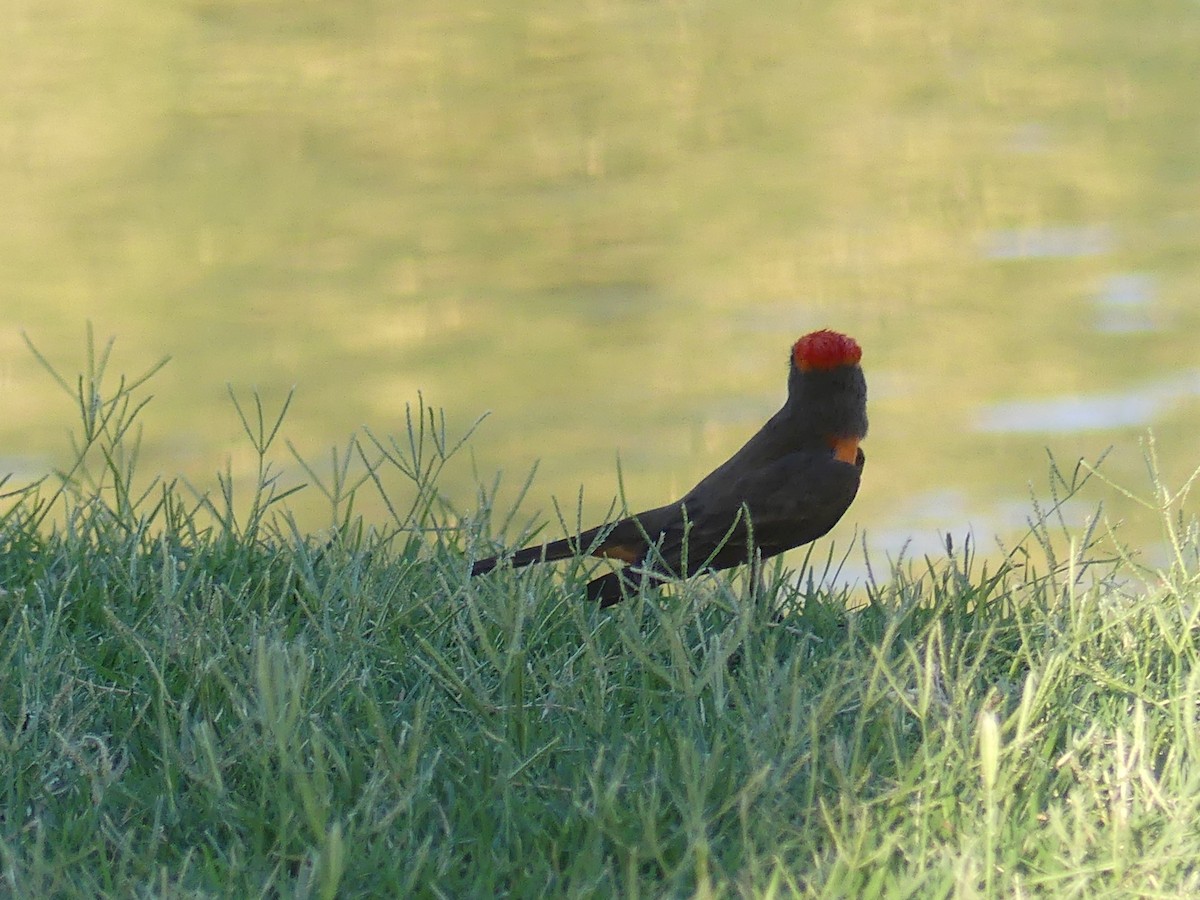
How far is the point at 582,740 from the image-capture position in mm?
2730

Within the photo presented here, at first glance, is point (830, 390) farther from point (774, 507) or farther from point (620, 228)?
point (620, 228)

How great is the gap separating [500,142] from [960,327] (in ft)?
18.1

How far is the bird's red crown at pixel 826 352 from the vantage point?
3.76 m

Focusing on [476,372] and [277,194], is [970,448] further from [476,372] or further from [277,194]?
[277,194]

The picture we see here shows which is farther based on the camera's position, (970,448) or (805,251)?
(805,251)

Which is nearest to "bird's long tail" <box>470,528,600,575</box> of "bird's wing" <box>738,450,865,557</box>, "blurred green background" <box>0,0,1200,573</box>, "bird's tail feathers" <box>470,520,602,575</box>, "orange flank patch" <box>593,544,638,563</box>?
"bird's tail feathers" <box>470,520,602,575</box>

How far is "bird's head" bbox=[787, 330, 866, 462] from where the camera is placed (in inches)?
149

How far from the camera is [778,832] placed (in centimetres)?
246

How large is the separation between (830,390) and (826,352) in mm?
91

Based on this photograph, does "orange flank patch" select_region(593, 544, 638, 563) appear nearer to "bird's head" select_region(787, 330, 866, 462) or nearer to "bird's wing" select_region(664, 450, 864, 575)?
"bird's wing" select_region(664, 450, 864, 575)

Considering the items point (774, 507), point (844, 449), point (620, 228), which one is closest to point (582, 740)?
point (774, 507)

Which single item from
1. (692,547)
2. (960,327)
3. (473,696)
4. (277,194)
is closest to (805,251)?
(960,327)

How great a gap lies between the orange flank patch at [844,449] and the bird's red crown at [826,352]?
0.17 m

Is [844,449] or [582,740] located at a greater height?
[844,449]
